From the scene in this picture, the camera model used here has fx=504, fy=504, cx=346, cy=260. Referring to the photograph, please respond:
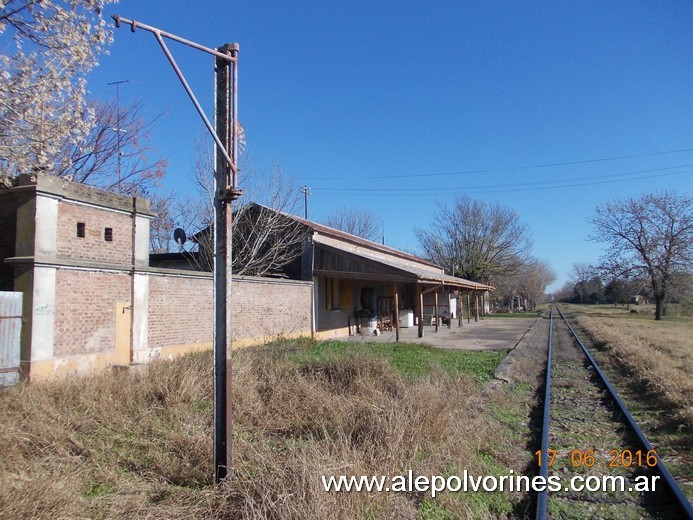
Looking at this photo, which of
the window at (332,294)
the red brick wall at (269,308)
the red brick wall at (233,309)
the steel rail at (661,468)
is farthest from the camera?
the window at (332,294)

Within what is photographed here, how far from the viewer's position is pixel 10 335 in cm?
869

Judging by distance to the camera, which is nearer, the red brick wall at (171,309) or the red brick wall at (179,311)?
the red brick wall at (171,309)

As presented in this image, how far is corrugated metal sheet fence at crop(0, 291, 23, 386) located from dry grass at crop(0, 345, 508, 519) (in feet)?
4.64

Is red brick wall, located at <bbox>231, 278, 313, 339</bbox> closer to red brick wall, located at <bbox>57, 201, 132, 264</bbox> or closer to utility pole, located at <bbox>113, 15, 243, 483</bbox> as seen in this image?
red brick wall, located at <bbox>57, 201, 132, 264</bbox>

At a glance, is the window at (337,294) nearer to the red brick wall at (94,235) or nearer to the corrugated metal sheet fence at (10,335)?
the red brick wall at (94,235)

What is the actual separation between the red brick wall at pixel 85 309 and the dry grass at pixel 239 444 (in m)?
1.90

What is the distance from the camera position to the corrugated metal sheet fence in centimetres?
854

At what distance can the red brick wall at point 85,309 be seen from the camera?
943cm

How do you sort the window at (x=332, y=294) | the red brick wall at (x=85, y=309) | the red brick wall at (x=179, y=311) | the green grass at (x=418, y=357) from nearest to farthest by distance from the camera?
the red brick wall at (x=85, y=309) → the green grass at (x=418, y=357) → the red brick wall at (x=179, y=311) → the window at (x=332, y=294)

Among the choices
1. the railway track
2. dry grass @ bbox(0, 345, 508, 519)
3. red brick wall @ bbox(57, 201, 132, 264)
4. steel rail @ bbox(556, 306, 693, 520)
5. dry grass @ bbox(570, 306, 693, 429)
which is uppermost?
red brick wall @ bbox(57, 201, 132, 264)

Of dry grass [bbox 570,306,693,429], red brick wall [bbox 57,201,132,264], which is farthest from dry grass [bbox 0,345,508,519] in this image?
dry grass [bbox 570,306,693,429]

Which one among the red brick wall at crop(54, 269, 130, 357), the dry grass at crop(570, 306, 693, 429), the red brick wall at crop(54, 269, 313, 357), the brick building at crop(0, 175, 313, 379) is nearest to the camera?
the dry grass at crop(570, 306, 693, 429)

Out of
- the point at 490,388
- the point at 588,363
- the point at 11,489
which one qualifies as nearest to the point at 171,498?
the point at 11,489

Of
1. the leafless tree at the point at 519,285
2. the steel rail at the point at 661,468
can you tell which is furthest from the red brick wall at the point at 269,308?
the leafless tree at the point at 519,285
